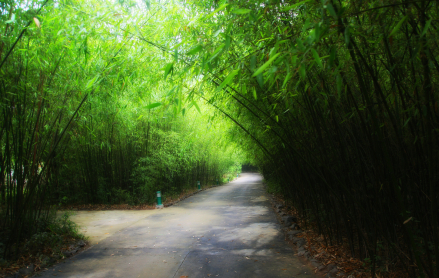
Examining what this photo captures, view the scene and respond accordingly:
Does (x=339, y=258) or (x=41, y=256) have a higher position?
(x=41, y=256)

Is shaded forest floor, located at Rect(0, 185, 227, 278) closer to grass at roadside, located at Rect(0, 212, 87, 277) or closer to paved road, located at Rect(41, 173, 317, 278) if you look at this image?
grass at roadside, located at Rect(0, 212, 87, 277)

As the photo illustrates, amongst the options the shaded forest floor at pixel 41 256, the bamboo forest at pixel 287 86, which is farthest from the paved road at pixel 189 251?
the bamboo forest at pixel 287 86

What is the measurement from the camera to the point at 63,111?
345 centimetres

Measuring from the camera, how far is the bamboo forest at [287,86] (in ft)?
4.65

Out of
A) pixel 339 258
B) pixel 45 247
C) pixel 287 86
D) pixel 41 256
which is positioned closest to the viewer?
pixel 287 86

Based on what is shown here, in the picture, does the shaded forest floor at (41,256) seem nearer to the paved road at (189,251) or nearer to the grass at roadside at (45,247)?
the grass at roadside at (45,247)

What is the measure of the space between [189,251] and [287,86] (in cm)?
258

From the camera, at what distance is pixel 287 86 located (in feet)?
5.63

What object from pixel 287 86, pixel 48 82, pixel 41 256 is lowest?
pixel 41 256

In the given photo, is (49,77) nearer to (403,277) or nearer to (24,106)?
(24,106)

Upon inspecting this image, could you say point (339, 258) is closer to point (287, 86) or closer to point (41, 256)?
point (287, 86)

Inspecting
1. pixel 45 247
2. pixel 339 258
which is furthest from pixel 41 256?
pixel 339 258

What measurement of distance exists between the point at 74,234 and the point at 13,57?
243 cm

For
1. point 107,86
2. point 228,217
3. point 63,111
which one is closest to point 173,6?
point 107,86
